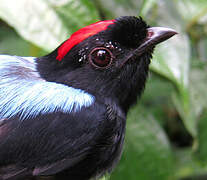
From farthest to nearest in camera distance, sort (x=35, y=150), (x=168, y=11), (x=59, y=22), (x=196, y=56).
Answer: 1. (x=196, y=56)
2. (x=168, y=11)
3. (x=59, y=22)
4. (x=35, y=150)

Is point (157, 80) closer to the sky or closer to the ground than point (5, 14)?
closer to the ground

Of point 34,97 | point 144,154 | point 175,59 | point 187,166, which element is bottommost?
point 187,166

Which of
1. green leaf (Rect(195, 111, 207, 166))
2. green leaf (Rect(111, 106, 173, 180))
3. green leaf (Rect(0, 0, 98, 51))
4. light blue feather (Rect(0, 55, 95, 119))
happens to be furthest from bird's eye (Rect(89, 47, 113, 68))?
green leaf (Rect(195, 111, 207, 166))

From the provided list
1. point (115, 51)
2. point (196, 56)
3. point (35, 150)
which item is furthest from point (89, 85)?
point (196, 56)

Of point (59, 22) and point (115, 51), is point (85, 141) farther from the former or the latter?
point (59, 22)

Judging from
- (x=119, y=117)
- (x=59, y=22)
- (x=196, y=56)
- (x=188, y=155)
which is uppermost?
(x=59, y=22)

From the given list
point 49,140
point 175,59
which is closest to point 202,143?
point 175,59

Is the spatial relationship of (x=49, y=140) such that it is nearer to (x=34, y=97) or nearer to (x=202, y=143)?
(x=34, y=97)
